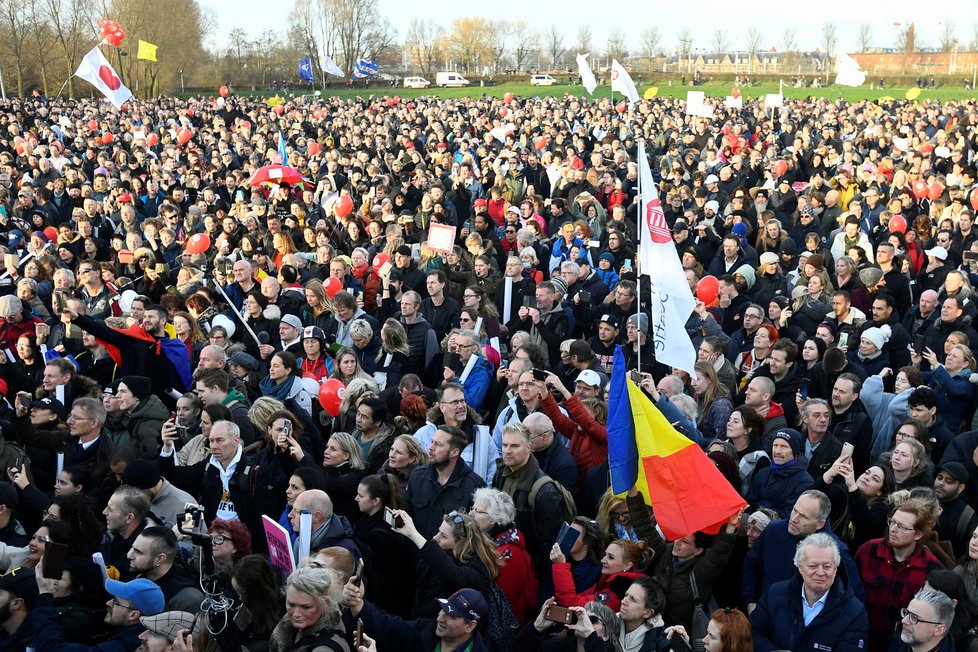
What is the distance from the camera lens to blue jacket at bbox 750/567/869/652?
459 cm

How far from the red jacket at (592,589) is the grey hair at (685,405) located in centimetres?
220

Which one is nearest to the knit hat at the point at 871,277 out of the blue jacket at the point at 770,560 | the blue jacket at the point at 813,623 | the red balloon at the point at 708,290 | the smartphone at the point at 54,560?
the red balloon at the point at 708,290

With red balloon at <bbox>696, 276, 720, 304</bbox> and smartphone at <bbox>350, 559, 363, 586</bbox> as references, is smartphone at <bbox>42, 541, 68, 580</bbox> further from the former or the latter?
red balloon at <bbox>696, 276, 720, 304</bbox>

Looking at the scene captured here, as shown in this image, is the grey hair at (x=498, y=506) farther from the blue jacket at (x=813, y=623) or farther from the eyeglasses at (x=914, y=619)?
the eyeglasses at (x=914, y=619)

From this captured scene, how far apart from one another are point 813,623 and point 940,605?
547 millimetres

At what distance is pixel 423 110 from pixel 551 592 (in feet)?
97.4

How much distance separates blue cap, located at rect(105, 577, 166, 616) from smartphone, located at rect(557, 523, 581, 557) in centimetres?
193

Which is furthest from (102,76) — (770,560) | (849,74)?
(770,560)

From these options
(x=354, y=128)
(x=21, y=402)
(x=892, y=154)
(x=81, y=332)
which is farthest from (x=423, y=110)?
(x=21, y=402)

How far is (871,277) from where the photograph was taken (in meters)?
10.2

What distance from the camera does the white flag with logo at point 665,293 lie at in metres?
7.02

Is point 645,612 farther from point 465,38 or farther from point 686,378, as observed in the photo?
point 465,38

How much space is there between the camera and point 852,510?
18.7ft

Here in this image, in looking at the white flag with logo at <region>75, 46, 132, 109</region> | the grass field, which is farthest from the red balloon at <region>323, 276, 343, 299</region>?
the grass field
